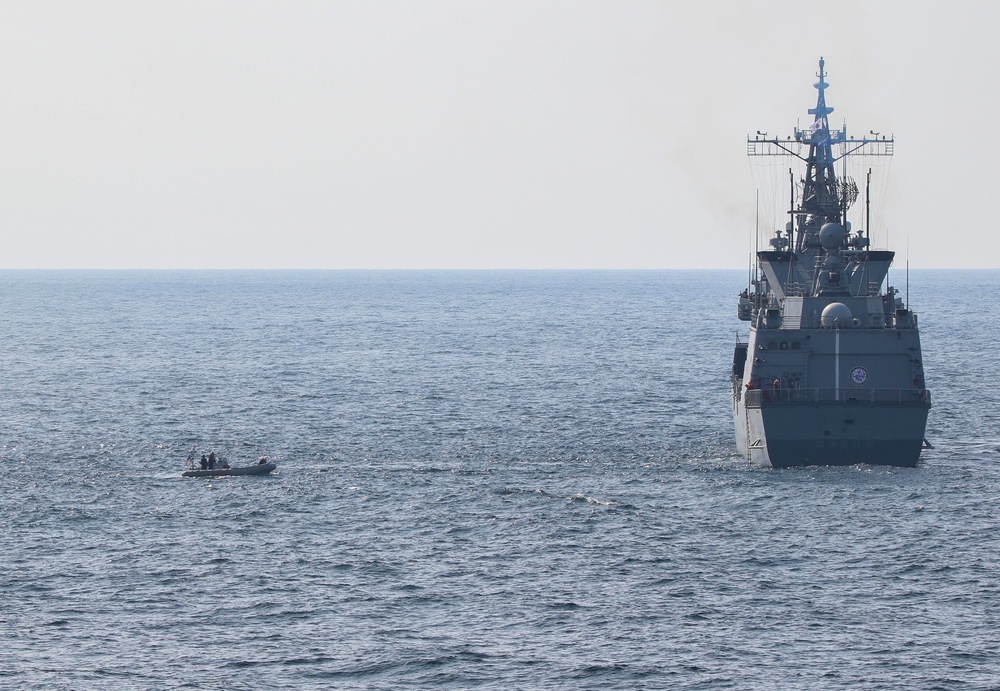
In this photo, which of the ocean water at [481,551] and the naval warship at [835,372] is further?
the naval warship at [835,372]

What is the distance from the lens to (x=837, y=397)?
220 ft

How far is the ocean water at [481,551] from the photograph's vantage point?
136ft

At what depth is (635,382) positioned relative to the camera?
364 feet

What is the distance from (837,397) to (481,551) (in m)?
22.0

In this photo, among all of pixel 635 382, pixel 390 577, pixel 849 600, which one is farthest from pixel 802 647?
pixel 635 382

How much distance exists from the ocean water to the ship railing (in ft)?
11.2

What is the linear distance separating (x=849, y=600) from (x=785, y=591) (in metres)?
2.13

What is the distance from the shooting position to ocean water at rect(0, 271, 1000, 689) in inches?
1633

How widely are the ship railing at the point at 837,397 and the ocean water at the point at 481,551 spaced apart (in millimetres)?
3410
